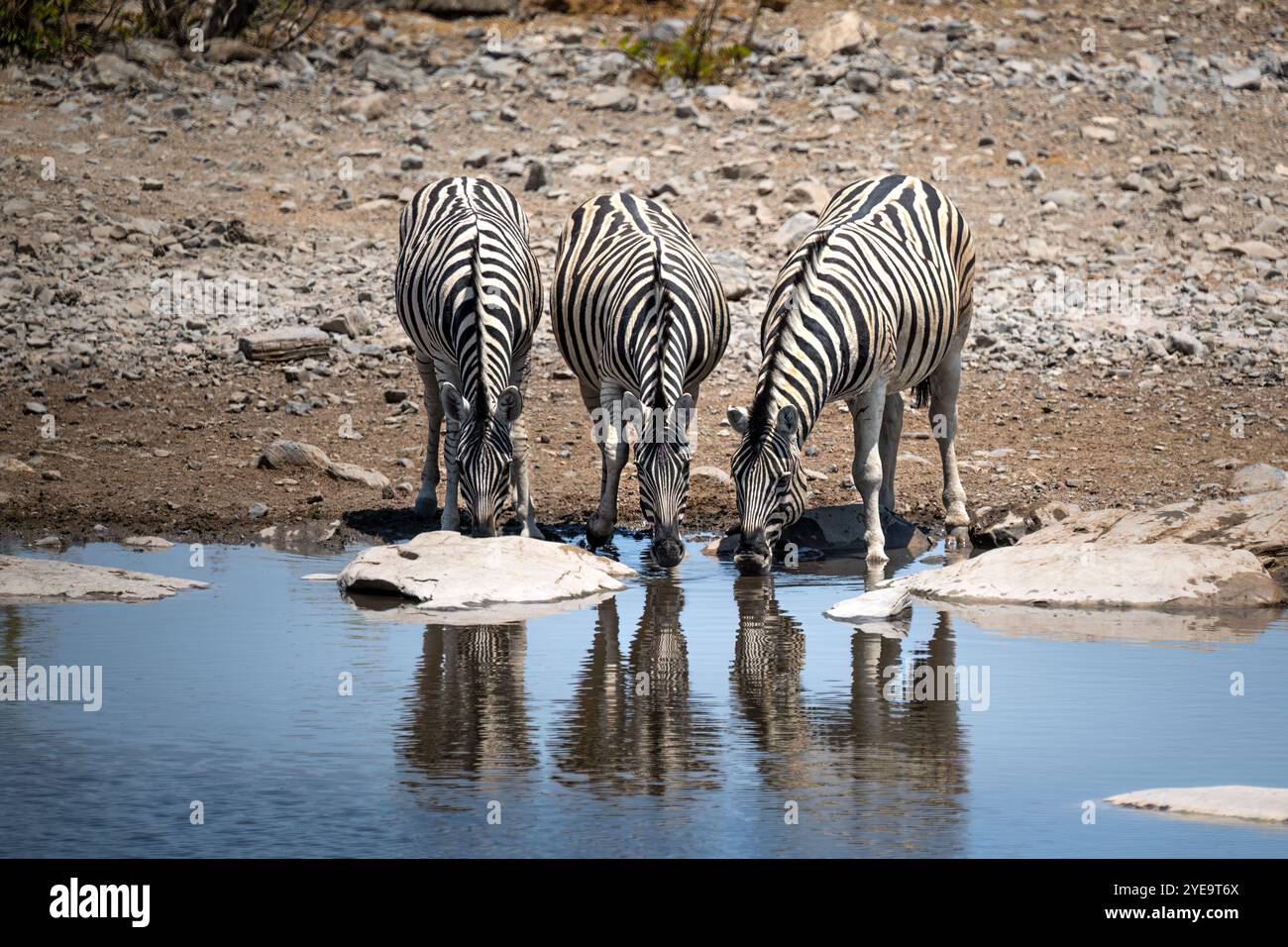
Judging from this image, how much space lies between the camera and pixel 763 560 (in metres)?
10.6

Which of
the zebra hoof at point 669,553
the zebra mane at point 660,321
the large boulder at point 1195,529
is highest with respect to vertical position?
the zebra mane at point 660,321

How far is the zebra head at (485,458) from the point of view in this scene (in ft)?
35.6

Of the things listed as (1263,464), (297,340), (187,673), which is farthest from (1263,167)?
(187,673)

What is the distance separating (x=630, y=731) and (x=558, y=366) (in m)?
9.52

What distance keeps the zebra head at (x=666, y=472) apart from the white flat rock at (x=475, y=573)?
0.37 m

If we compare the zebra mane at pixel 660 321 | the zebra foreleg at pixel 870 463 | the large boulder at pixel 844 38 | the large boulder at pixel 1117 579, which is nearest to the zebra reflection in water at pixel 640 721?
the zebra mane at pixel 660 321

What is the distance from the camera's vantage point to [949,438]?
12680mm

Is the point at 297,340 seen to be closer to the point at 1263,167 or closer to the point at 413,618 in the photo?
the point at 413,618

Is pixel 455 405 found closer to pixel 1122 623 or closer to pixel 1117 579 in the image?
pixel 1117 579

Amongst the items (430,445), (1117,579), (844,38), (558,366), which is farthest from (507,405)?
(844,38)

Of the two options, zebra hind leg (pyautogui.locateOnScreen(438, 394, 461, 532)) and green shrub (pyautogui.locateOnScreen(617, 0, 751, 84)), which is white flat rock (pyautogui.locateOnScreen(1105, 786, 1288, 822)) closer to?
zebra hind leg (pyautogui.locateOnScreen(438, 394, 461, 532))

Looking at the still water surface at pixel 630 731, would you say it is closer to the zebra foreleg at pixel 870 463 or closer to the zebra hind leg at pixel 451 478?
the zebra foreleg at pixel 870 463
